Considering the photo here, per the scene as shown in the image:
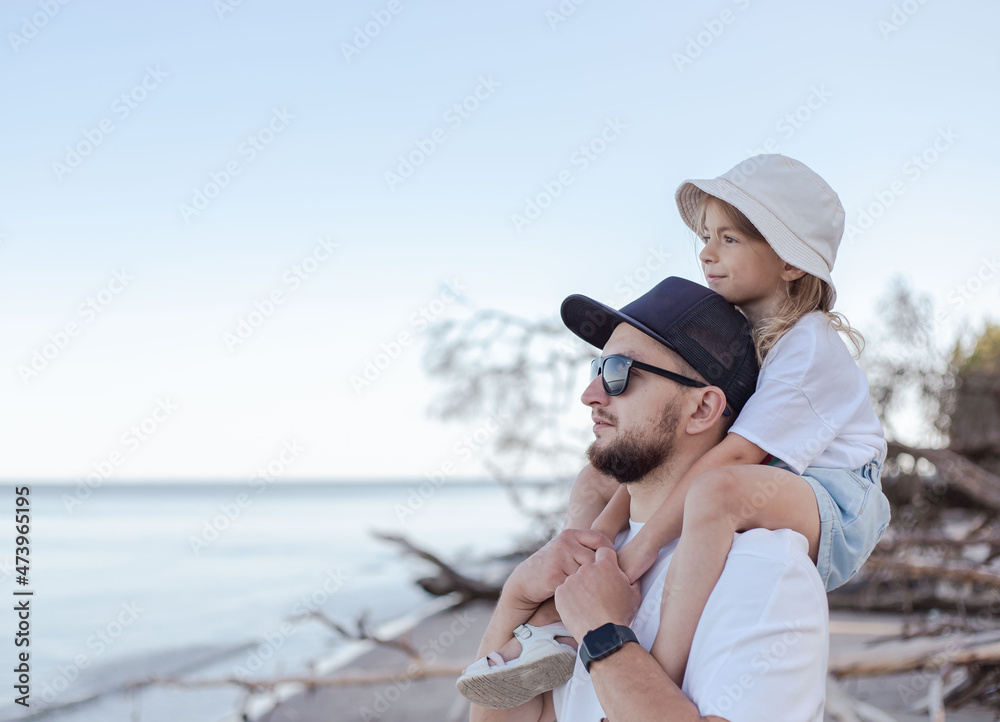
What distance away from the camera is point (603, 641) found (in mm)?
1931

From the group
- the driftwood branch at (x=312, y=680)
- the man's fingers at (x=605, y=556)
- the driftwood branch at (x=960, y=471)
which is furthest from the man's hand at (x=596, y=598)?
the driftwood branch at (x=960, y=471)

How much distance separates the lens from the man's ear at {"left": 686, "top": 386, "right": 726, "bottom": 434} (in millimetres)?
2363

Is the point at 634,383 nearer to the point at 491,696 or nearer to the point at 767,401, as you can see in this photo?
the point at 767,401

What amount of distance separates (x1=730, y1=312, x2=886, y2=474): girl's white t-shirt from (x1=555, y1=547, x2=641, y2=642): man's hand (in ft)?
1.84

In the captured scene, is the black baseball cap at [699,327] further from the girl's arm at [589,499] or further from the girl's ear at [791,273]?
the girl's arm at [589,499]

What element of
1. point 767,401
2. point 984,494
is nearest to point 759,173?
point 767,401

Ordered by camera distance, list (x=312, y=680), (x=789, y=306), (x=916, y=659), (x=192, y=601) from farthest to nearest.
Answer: (x=192, y=601)
(x=312, y=680)
(x=916, y=659)
(x=789, y=306)

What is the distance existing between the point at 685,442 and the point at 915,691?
7.41 m

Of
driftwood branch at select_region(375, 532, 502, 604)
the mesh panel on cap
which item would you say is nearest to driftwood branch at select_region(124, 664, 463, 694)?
driftwood branch at select_region(375, 532, 502, 604)

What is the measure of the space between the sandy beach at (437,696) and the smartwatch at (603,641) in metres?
4.56

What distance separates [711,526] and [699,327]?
70cm

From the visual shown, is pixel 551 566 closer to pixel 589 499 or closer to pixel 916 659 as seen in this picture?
pixel 589 499

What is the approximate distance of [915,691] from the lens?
26.0 feet

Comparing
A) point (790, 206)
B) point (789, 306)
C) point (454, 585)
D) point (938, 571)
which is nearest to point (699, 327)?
point (789, 306)
